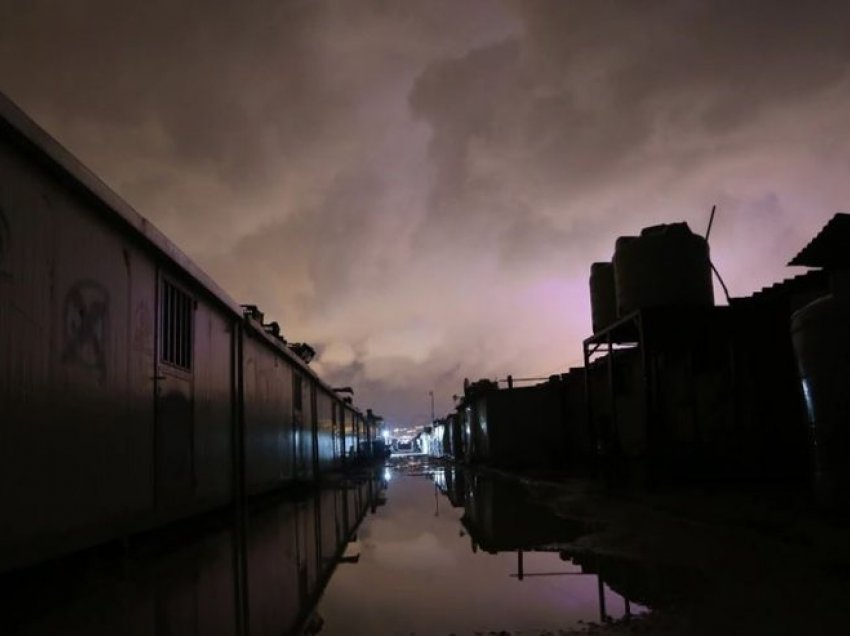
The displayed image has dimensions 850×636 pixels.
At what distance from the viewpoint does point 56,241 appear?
5957 millimetres

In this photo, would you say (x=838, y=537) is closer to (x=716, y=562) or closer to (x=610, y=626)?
(x=716, y=562)

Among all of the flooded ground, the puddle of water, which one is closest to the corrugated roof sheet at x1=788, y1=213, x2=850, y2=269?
the flooded ground

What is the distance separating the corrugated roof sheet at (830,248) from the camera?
887cm

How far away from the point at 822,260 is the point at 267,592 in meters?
7.72

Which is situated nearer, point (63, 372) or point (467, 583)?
point (63, 372)

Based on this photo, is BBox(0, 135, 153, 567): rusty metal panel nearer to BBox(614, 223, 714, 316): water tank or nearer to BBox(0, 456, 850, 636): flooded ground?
BBox(0, 456, 850, 636): flooded ground

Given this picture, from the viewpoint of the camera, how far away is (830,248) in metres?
9.14

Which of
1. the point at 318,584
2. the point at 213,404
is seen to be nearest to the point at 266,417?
the point at 213,404

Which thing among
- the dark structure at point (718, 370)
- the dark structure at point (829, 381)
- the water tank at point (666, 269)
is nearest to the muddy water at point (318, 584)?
the dark structure at point (829, 381)

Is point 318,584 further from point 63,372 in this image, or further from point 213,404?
point 213,404

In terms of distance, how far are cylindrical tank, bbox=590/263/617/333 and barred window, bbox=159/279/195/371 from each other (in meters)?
9.50

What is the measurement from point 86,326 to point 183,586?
2368 millimetres

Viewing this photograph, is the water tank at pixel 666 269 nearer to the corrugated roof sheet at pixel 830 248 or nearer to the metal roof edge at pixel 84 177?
the corrugated roof sheet at pixel 830 248

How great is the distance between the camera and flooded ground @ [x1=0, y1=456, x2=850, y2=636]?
473 centimetres
